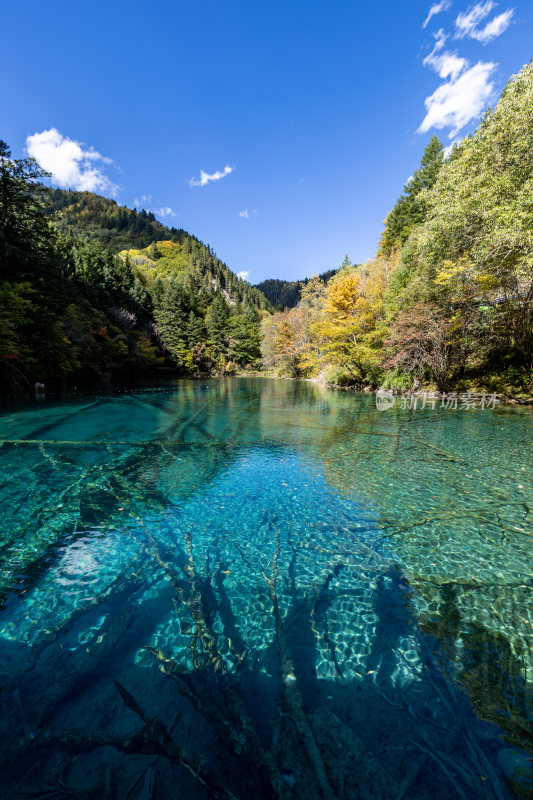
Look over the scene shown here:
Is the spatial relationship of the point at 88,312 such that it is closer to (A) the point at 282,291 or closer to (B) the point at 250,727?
(B) the point at 250,727

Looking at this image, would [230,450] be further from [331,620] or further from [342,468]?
[331,620]

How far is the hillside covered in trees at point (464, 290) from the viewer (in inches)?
412

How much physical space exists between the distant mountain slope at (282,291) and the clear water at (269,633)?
126 m

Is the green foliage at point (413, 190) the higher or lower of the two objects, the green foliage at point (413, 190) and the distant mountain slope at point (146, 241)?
the lower

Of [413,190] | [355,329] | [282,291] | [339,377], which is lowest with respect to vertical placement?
[339,377]

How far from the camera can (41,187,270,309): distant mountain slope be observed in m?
91.2

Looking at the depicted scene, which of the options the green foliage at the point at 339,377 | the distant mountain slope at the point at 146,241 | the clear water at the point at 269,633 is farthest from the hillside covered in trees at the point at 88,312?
the green foliage at the point at 339,377

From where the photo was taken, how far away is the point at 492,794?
5.44ft

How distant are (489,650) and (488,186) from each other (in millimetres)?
14405

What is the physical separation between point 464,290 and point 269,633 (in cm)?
1759

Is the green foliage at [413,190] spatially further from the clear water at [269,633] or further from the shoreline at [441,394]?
the clear water at [269,633]

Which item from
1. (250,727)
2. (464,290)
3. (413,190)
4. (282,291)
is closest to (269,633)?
(250,727)

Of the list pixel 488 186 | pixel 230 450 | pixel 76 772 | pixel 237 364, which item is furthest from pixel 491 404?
pixel 237 364

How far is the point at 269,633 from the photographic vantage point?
2.82 metres
